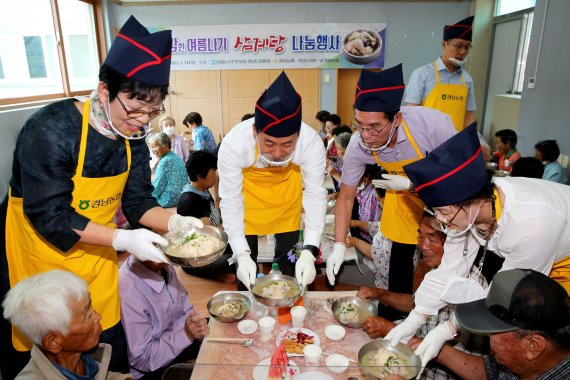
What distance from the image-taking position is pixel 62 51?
593 centimetres

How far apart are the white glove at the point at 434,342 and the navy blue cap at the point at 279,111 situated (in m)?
1.19

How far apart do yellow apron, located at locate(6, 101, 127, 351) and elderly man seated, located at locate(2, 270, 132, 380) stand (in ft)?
0.61

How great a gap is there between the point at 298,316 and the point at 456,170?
1.04m

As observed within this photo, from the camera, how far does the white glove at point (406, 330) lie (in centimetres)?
178

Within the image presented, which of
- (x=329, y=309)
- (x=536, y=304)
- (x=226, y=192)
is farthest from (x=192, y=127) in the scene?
(x=536, y=304)

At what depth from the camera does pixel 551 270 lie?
5.68ft

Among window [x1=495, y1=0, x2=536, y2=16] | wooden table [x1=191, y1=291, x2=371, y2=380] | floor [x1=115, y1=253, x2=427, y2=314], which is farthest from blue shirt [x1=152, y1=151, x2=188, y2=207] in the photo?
window [x1=495, y1=0, x2=536, y2=16]

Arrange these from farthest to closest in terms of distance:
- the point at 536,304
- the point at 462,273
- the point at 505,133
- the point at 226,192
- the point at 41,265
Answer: the point at 505,133, the point at 226,192, the point at 462,273, the point at 41,265, the point at 536,304

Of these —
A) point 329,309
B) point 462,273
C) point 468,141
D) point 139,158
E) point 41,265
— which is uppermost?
point 468,141

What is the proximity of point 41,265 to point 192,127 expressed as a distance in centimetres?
537

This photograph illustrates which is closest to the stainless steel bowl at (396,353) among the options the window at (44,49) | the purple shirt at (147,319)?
the purple shirt at (147,319)

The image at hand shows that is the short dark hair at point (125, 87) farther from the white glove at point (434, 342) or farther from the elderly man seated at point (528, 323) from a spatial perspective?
the white glove at point (434, 342)

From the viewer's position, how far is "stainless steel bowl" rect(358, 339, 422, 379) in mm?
1459

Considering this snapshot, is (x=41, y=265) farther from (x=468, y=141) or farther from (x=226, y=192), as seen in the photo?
(x=468, y=141)
